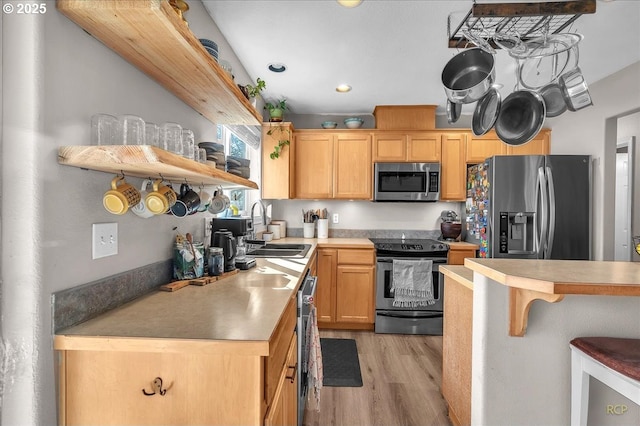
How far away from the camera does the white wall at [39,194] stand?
0.84m

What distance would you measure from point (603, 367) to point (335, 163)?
9.52 feet

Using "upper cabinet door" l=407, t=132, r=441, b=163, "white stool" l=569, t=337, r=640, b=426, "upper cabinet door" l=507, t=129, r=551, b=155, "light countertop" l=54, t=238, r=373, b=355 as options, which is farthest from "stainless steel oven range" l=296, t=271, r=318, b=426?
"upper cabinet door" l=507, t=129, r=551, b=155

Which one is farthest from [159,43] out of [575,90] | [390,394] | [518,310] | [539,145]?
[539,145]

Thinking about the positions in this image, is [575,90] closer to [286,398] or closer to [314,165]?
[286,398]

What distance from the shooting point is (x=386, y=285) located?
10.9 feet

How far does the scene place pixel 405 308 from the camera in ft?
10.8

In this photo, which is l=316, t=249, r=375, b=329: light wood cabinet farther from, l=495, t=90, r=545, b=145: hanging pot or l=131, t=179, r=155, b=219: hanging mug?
l=131, t=179, r=155, b=219: hanging mug

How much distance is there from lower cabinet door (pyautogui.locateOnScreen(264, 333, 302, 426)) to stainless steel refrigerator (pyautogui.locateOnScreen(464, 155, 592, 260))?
2416 mm

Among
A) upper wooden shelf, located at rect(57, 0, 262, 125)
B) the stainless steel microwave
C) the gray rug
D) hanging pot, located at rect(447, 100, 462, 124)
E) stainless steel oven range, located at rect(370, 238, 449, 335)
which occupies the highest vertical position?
hanging pot, located at rect(447, 100, 462, 124)

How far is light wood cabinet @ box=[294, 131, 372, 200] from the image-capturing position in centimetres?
371

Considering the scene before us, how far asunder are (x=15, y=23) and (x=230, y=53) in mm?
1751

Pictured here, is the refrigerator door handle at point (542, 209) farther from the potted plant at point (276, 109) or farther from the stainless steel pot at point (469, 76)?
the potted plant at point (276, 109)

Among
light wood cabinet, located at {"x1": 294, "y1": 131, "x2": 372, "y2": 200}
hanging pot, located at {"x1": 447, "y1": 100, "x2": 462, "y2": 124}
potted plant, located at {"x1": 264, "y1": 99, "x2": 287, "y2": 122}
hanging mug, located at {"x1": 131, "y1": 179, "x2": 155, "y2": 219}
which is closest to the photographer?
hanging mug, located at {"x1": 131, "y1": 179, "x2": 155, "y2": 219}

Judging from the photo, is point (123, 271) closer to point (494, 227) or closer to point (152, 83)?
point (152, 83)
